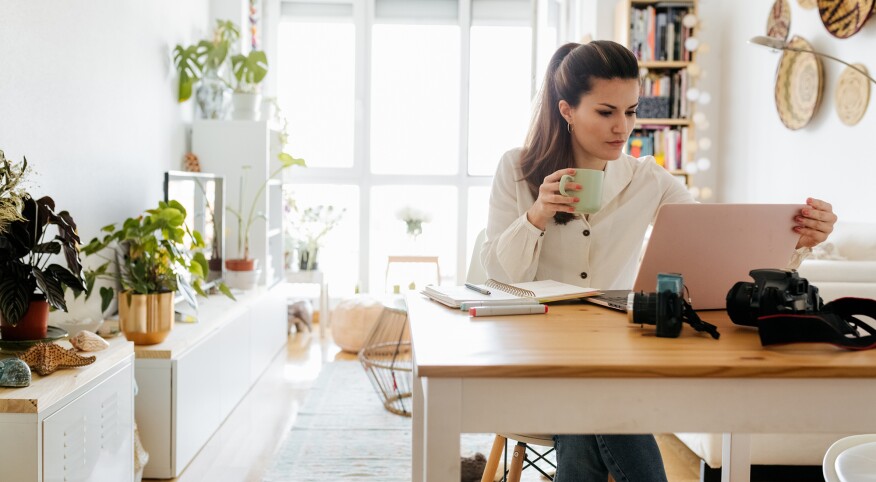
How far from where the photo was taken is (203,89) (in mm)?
4211

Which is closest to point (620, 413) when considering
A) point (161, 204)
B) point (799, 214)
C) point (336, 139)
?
point (799, 214)

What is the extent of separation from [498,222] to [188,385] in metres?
1.36

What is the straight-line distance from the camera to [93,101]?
2.84 meters

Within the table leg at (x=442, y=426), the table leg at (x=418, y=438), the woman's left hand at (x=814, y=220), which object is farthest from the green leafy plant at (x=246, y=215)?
the table leg at (x=442, y=426)

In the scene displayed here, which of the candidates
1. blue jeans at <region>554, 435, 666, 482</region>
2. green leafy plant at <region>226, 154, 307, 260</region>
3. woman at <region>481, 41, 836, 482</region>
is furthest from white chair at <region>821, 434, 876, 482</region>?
green leafy plant at <region>226, 154, 307, 260</region>

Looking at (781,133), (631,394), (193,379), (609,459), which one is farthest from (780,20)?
(631,394)

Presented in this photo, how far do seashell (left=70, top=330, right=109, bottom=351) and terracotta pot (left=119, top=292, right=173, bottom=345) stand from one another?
18.9 inches

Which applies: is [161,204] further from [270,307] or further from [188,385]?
[270,307]

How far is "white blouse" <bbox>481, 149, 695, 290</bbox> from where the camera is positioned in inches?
75.2

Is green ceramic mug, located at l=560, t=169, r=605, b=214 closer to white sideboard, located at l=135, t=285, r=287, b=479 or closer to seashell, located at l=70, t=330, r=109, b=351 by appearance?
seashell, located at l=70, t=330, r=109, b=351

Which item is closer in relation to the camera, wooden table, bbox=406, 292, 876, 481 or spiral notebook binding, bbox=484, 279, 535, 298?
wooden table, bbox=406, 292, 876, 481

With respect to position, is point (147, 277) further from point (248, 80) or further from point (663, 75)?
point (663, 75)

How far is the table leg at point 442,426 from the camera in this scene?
37.8 inches

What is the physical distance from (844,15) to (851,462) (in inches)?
122
